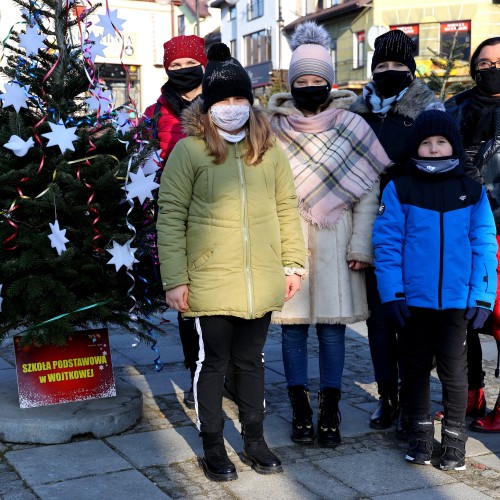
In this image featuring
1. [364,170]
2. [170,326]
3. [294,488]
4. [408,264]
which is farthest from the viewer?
[170,326]

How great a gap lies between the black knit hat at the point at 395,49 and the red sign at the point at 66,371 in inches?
84.3

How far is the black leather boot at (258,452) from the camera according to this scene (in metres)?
3.74

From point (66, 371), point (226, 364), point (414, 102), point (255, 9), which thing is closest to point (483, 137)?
point (414, 102)

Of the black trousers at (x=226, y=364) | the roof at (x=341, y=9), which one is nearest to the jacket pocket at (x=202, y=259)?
the black trousers at (x=226, y=364)

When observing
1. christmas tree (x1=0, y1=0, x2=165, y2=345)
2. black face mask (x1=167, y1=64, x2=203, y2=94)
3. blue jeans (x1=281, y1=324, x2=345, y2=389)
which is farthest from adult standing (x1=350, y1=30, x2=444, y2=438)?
christmas tree (x1=0, y1=0, x2=165, y2=345)

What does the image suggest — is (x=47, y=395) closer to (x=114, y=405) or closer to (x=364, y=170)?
(x=114, y=405)

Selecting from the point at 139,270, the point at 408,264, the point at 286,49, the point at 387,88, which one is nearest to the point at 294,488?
the point at 408,264

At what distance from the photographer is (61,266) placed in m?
3.99

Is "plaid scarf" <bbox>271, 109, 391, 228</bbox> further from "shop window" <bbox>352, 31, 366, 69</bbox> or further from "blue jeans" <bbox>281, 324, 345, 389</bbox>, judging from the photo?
"shop window" <bbox>352, 31, 366, 69</bbox>

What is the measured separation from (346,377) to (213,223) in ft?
7.70

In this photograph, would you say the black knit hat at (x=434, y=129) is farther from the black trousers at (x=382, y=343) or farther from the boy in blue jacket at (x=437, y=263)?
the black trousers at (x=382, y=343)

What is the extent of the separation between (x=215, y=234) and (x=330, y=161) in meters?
0.87

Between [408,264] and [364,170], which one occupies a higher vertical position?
[364,170]

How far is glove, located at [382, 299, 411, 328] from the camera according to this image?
149 inches
